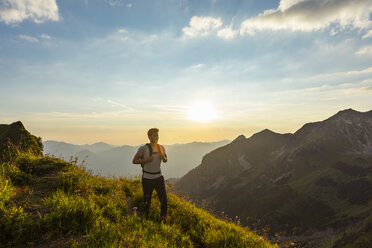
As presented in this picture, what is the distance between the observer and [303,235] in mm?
157875

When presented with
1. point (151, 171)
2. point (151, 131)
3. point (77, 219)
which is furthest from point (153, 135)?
point (77, 219)

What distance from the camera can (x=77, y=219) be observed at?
4.89 metres

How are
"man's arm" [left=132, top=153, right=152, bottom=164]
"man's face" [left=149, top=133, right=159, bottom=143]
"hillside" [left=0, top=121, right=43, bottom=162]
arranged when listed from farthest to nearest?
"hillside" [left=0, top=121, right=43, bottom=162] < "man's face" [left=149, top=133, right=159, bottom=143] < "man's arm" [left=132, top=153, right=152, bottom=164]

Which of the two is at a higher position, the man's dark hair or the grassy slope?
the man's dark hair

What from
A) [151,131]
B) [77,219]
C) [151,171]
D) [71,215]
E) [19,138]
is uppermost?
[151,131]

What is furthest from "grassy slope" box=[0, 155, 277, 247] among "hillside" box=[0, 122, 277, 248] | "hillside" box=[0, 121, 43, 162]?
"hillside" box=[0, 121, 43, 162]

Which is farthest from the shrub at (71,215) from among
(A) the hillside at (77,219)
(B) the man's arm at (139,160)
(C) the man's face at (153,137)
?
(C) the man's face at (153,137)

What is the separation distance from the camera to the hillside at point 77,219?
4277 mm

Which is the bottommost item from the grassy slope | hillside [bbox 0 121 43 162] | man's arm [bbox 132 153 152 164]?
the grassy slope

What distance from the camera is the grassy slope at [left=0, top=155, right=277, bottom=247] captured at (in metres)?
4.28

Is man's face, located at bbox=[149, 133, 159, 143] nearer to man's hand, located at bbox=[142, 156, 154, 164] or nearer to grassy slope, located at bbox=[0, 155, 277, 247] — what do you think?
man's hand, located at bbox=[142, 156, 154, 164]

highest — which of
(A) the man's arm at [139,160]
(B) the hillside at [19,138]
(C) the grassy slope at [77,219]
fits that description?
(B) the hillside at [19,138]

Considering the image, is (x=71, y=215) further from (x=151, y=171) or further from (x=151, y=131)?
(x=151, y=131)

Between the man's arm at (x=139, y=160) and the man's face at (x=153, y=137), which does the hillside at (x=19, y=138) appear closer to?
the man's arm at (x=139, y=160)
